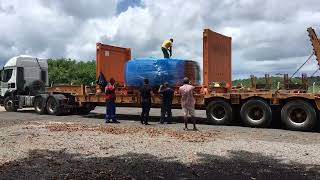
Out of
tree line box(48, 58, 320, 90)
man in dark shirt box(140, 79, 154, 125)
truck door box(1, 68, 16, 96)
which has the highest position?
tree line box(48, 58, 320, 90)

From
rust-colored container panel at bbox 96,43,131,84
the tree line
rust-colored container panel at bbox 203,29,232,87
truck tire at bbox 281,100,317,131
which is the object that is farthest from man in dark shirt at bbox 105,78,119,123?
the tree line

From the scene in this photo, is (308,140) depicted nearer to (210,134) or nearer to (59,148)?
(210,134)

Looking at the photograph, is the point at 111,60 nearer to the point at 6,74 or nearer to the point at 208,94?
the point at 208,94

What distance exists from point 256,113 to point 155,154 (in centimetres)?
752

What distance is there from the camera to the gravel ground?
814 centimetres

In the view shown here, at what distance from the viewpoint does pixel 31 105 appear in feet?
81.8

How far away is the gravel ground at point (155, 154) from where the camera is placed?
26.7 ft

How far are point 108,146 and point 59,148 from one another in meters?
1.12

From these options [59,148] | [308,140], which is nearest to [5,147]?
[59,148]

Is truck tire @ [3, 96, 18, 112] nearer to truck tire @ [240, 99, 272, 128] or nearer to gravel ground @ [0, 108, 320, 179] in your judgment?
gravel ground @ [0, 108, 320, 179]

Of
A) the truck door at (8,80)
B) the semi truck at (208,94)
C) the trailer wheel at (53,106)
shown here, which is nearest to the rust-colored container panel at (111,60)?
the semi truck at (208,94)

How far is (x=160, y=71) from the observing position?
1816cm

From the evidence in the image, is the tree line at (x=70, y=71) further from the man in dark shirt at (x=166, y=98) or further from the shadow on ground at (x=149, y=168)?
the shadow on ground at (x=149, y=168)

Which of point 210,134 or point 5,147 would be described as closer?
point 5,147
